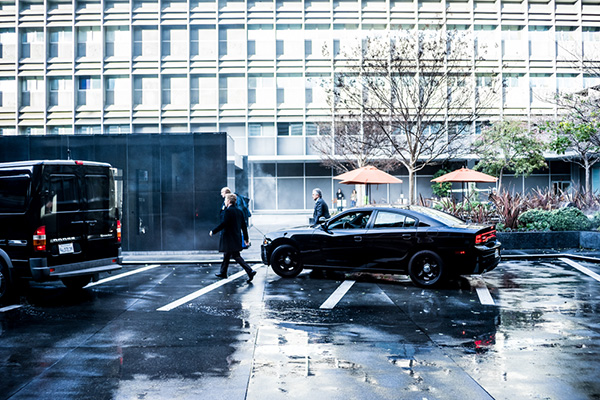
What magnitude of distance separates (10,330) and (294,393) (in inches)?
174

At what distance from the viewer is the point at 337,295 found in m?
9.61

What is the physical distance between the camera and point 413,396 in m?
4.66

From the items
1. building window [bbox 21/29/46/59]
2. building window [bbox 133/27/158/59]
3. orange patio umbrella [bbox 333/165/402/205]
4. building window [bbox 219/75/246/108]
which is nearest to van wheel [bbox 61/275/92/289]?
orange patio umbrella [bbox 333/165/402/205]

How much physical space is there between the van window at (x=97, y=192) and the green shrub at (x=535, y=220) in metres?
12.3

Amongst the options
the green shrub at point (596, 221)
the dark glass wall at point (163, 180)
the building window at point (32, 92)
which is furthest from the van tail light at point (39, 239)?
the building window at point (32, 92)

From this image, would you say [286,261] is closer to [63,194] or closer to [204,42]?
[63,194]

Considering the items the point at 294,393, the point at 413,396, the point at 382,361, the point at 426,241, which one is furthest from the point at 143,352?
the point at 426,241

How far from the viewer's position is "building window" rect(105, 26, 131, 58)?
37156 millimetres

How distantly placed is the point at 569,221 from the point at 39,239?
1428 centimetres

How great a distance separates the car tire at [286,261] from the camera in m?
11.7

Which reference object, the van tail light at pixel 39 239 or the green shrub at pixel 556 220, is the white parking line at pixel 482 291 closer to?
the green shrub at pixel 556 220

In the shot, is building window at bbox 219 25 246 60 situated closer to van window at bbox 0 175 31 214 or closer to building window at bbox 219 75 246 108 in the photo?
building window at bbox 219 75 246 108

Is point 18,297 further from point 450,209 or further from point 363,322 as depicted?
point 450,209

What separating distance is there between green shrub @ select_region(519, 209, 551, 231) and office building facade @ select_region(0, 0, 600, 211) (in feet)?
66.9
